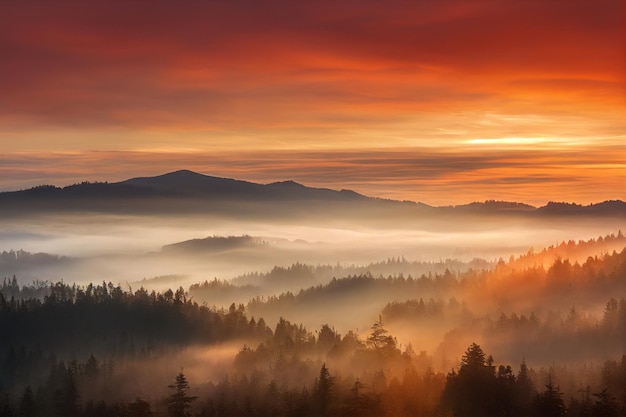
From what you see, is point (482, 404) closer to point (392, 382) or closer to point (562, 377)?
point (392, 382)

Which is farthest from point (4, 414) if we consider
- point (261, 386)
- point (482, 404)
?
point (482, 404)

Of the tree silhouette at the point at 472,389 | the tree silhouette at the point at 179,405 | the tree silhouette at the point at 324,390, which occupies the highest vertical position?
the tree silhouette at the point at 472,389

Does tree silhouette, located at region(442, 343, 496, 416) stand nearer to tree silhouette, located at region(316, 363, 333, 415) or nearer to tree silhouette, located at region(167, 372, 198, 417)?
tree silhouette, located at region(316, 363, 333, 415)

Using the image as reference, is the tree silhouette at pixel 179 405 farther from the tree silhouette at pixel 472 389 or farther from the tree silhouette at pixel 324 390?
the tree silhouette at pixel 472 389

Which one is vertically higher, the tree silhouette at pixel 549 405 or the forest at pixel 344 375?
the tree silhouette at pixel 549 405

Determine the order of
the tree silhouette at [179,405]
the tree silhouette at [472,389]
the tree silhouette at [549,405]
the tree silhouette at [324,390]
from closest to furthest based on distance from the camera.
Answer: the tree silhouette at [472,389]
the tree silhouette at [549,405]
the tree silhouette at [324,390]
the tree silhouette at [179,405]

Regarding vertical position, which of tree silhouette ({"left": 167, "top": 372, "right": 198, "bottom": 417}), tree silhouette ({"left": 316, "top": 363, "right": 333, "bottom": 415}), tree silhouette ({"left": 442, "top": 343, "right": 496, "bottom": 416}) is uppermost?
tree silhouette ({"left": 442, "top": 343, "right": 496, "bottom": 416})

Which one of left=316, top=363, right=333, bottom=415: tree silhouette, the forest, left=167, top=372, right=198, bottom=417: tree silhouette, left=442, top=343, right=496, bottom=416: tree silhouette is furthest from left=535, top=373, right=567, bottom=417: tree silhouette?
left=167, top=372, right=198, bottom=417: tree silhouette

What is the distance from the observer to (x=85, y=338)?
7869 inches

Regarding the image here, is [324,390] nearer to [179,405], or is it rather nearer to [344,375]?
[344,375]

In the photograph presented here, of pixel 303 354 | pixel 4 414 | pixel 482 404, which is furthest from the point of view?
pixel 303 354

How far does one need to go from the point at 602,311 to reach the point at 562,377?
54.9 m

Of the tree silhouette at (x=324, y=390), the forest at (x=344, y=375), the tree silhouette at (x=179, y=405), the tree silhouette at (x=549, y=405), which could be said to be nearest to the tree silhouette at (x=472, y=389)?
the forest at (x=344, y=375)

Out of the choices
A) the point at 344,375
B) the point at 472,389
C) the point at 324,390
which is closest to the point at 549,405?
the point at 472,389
